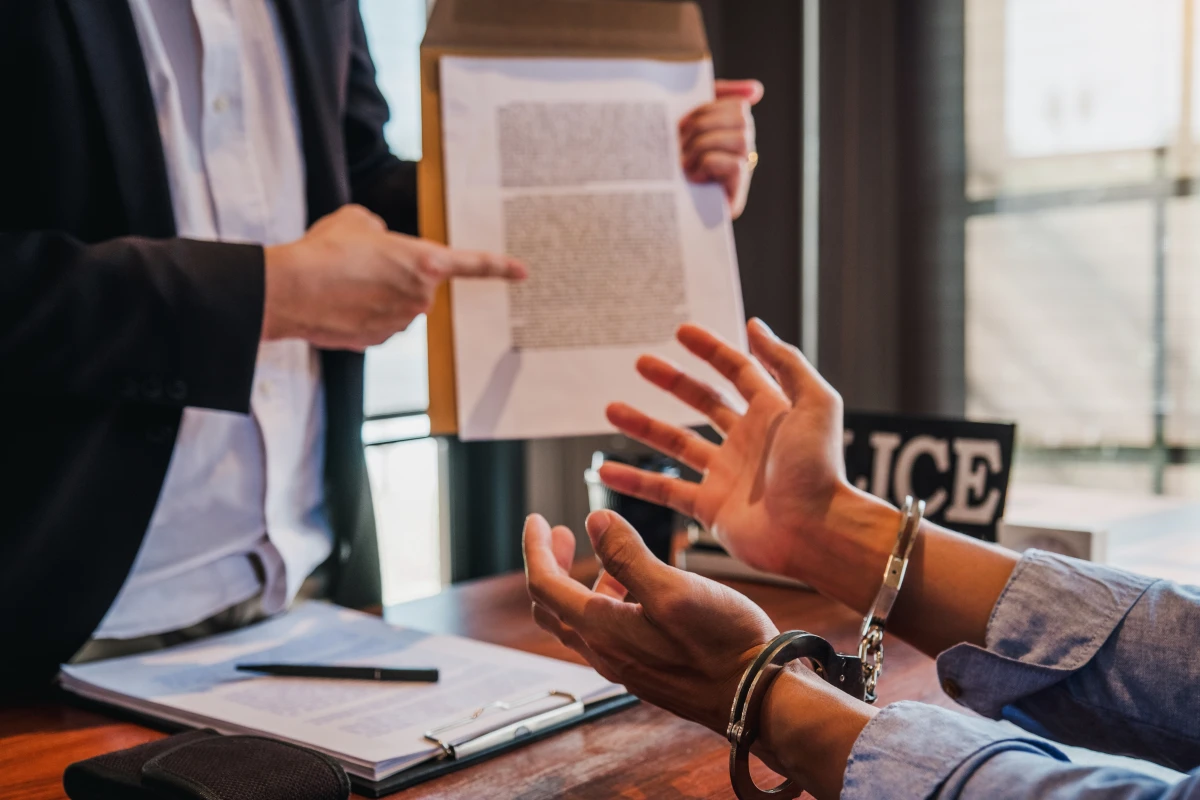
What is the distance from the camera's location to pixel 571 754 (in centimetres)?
70

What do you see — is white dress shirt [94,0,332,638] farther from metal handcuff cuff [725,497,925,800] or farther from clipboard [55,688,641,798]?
metal handcuff cuff [725,497,925,800]

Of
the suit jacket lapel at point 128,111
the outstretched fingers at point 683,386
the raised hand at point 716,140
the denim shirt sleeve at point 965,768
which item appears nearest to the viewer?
the denim shirt sleeve at point 965,768

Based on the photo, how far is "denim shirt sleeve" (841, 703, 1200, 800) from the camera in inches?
18.9

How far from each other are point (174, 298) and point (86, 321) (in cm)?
7

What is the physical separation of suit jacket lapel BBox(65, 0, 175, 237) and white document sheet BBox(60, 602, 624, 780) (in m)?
0.41

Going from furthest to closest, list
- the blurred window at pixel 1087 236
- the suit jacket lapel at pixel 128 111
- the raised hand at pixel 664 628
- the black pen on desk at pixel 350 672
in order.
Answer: the blurred window at pixel 1087 236, the suit jacket lapel at pixel 128 111, the black pen on desk at pixel 350 672, the raised hand at pixel 664 628

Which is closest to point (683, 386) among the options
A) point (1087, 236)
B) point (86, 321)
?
point (86, 321)

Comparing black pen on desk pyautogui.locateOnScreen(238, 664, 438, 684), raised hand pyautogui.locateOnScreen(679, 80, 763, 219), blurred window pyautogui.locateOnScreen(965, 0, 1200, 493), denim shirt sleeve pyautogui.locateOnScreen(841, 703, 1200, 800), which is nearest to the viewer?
denim shirt sleeve pyautogui.locateOnScreen(841, 703, 1200, 800)

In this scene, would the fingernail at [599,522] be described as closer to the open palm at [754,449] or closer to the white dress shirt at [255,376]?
the open palm at [754,449]

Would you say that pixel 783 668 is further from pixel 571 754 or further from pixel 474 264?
pixel 474 264

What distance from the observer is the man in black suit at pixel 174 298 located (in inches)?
34.1

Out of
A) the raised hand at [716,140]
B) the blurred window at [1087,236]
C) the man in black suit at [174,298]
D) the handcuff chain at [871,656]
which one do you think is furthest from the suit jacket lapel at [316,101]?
the blurred window at [1087,236]

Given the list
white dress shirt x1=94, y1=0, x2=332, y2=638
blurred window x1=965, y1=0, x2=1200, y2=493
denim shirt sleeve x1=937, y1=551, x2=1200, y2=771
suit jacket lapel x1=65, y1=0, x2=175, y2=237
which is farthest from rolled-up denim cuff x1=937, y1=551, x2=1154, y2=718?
blurred window x1=965, y1=0, x2=1200, y2=493

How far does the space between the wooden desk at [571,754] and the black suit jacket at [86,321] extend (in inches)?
5.3
